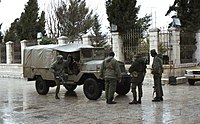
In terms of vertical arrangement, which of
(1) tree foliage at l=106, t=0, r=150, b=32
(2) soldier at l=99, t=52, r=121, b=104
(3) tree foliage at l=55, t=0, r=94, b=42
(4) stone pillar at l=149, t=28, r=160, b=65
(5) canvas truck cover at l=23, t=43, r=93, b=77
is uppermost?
(3) tree foliage at l=55, t=0, r=94, b=42

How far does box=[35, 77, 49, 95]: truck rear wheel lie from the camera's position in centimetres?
1479

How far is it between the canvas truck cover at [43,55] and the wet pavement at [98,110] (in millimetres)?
1632

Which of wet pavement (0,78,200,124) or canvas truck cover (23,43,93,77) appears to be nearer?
wet pavement (0,78,200,124)

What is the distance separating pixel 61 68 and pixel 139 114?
4599 mm

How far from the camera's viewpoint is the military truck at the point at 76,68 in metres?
13.0

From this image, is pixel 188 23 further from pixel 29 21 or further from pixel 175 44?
pixel 29 21

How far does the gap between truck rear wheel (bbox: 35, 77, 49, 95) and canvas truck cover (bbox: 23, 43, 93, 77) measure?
555 mm

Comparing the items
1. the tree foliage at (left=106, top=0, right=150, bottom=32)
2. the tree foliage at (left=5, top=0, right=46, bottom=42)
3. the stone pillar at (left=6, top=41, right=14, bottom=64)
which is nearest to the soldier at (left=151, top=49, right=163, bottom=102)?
the tree foliage at (left=106, top=0, right=150, bottom=32)

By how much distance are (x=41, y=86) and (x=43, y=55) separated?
1.29 m

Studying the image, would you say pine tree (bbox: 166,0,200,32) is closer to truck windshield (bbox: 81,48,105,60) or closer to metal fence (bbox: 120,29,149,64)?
metal fence (bbox: 120,29,149,64)

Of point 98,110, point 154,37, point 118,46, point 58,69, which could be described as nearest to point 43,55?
point 58,69

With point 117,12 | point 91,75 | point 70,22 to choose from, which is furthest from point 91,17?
point 91,75

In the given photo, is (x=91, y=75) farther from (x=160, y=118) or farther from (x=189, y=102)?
(x=160, y=118)

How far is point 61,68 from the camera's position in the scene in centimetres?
1345
